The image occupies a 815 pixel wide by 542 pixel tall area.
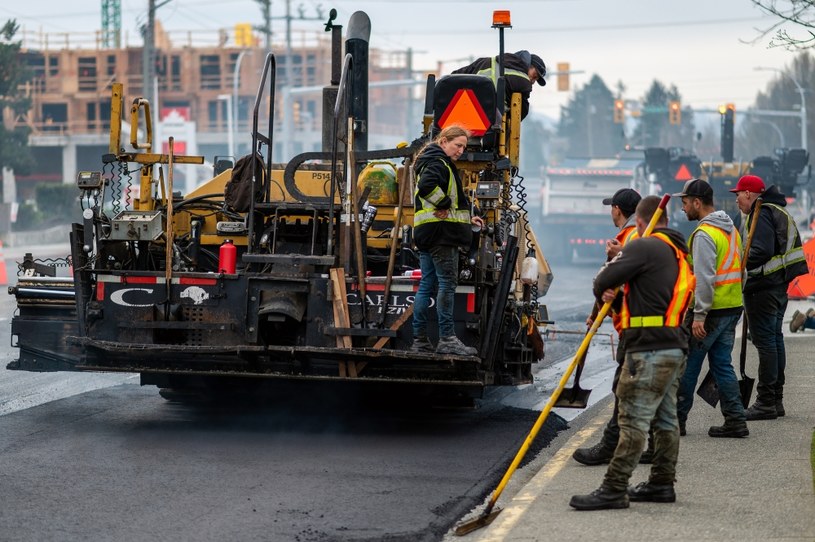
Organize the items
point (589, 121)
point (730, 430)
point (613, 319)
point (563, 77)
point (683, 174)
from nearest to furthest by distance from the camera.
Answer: point (613, 319) → point (730, 430) → point (683, 174) → point (563, 77) → point (589, 121)

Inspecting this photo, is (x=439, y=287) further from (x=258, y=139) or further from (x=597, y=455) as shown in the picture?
(x=258, y=139)

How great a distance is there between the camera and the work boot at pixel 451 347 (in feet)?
30.0

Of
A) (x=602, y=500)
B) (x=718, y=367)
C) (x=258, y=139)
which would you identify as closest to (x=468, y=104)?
(x=258, y=139)

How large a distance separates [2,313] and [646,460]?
13.0 metres

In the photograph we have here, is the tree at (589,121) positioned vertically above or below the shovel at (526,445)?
above

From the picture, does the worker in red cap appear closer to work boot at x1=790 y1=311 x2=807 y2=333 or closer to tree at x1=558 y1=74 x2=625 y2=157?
work boot at x1=790 y1=311 x2=807 y2=333

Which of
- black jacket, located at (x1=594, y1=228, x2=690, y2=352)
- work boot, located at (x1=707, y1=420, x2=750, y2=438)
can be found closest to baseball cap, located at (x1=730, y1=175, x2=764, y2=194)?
work boot, located at (x1=707, y1=420, x2=750, y2=438)

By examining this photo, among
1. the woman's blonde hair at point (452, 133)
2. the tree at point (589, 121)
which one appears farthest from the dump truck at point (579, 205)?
the tree at point (589, 121)

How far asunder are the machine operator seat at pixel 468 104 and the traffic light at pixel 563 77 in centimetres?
3926

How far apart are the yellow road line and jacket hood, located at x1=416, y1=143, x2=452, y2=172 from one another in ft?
6.85

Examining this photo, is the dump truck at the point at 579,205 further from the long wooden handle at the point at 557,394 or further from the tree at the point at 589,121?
the tree at the point at 589,121

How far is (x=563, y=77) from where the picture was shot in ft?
165

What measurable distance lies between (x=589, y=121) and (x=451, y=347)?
132 metres

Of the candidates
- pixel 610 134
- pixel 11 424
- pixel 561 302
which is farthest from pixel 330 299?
pixel 610 134
